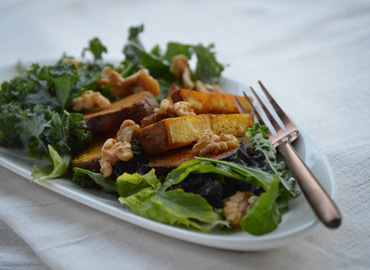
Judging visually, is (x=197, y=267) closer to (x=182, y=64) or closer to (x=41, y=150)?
(x=41, y=150)

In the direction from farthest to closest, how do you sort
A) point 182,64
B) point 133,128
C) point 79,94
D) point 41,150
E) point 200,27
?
point 200,27 → point 182,64 → point 79,94 → point 41,150 → point 133,128

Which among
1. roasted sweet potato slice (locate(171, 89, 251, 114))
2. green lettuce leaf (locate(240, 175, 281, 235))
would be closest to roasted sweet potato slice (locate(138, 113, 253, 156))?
roasted sweet potato slice (locate(171, 89, 251, 114))

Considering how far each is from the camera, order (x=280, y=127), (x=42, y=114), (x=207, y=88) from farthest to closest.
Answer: (x=207, y=88)
(x=42, y=114)
(x=280, y=127)

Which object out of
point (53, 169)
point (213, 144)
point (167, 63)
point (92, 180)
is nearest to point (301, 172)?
point (213, 144)

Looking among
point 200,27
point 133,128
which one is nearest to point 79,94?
point 133,128

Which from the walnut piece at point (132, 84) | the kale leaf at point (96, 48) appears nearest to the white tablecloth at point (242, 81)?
the walnut piece at point (132, 84)

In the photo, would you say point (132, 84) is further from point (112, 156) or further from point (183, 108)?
point (112, 156)

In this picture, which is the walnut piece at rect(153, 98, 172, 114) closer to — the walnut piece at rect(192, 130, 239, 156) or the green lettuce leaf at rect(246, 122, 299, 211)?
the walnut piece at rect(192, 130, 239, 156)
